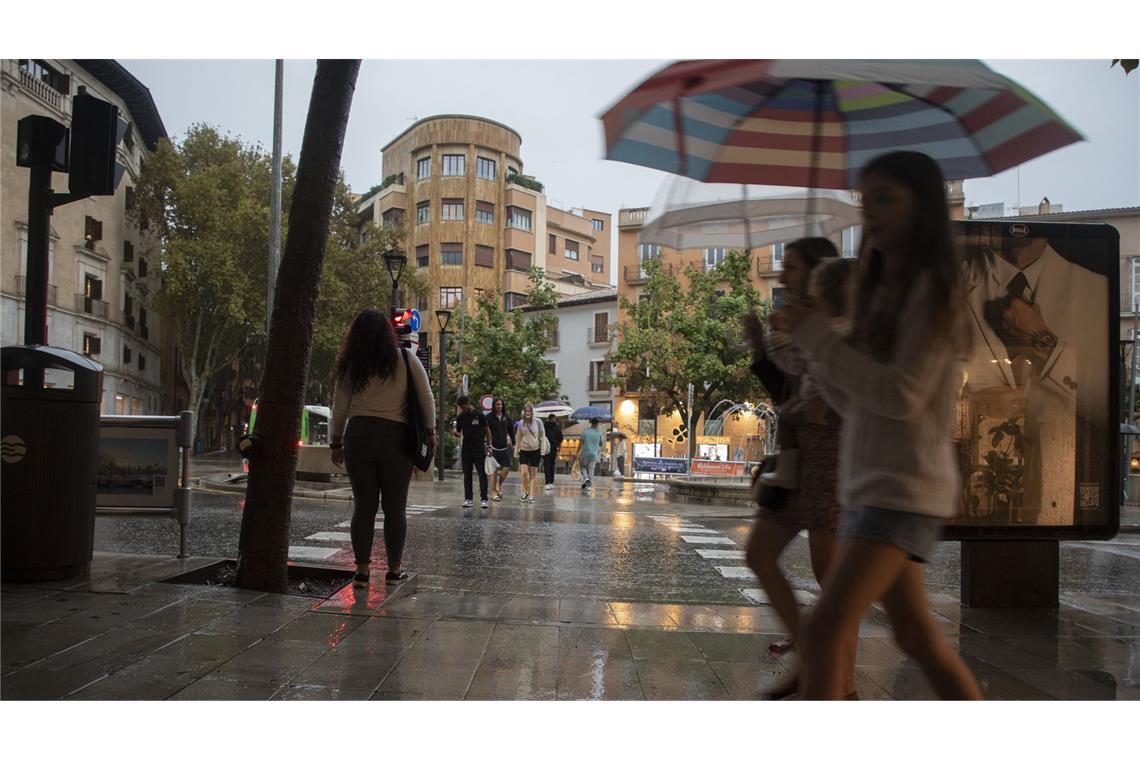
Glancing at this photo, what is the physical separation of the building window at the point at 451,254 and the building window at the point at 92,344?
18.7 meters

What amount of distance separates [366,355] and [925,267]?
4059 millimetres

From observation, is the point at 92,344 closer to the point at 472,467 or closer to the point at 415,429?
the point at 472,467

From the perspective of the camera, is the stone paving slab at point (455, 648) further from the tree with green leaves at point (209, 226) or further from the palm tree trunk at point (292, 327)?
the tree with green leaves at point (209, 226)

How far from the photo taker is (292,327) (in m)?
5.57

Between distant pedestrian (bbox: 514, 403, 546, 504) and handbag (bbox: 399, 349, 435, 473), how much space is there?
1019 cm

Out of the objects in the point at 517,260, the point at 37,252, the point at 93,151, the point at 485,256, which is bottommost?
the point at 37,252

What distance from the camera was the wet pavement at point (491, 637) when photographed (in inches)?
137

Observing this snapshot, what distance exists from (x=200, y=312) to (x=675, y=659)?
42193 mm

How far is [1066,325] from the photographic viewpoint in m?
5.36

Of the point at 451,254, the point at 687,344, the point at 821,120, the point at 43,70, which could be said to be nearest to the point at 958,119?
the point at 821,120

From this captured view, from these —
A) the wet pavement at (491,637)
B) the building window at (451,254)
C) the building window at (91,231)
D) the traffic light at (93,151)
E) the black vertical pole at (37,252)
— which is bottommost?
the wet pavement at (491,637)

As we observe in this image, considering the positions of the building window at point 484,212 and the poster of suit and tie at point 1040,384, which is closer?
the poster of suit and tie at point 1040,384

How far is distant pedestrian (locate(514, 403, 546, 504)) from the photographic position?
16.4 meters

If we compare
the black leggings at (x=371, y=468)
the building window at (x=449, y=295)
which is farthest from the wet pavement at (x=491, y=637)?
the building window at (x=449, y=295)
